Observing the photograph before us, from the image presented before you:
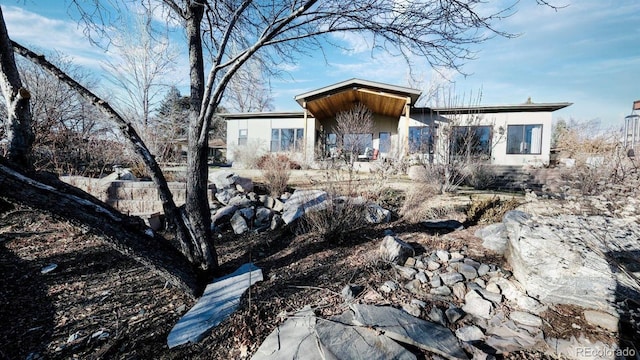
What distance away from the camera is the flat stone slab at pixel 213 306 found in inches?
84.0

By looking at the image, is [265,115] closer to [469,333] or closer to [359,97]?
[359,97]

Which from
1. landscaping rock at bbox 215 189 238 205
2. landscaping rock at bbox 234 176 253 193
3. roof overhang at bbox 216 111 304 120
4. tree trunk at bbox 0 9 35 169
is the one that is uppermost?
roof overhang at bbox 216 111 304 120

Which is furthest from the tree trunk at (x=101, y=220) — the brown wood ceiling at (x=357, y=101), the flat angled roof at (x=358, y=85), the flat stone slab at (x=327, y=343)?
the brown wood ceiling at (x=357, y=101)

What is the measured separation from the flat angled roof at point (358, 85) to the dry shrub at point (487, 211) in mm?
7560

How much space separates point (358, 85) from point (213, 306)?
11.5 metres

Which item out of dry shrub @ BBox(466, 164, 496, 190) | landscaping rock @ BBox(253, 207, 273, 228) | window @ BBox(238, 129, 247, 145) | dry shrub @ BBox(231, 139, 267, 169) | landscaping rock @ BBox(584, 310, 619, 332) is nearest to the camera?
landscaping rock @ BBox(584, 310, 619, 332)

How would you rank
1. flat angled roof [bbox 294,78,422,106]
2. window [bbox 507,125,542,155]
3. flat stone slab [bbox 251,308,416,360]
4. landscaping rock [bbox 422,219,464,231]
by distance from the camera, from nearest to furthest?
1. flat stone slab [bbox 251,308,416,360]
2. landscaping rock [bbox 422,219,464,231]
3. flat angled roof [bbox 294,78,422,106]
4. window [bbox 507,125,542,155]

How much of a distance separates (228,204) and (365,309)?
4396mm

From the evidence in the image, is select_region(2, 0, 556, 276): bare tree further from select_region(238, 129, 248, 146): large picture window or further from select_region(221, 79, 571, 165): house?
select_region(238, 129, 248, 146): large picture window

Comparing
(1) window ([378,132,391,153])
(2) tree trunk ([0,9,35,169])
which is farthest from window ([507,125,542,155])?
(2) tree trunk ([0,9,35,169])

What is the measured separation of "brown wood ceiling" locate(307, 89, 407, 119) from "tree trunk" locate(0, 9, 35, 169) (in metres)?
11.2

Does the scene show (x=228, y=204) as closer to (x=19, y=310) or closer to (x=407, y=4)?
(x=19, y=310)

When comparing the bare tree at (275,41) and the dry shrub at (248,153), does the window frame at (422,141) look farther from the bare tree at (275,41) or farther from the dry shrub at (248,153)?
the dry shrub at (248,153)

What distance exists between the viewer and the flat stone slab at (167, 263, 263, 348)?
213 centimetres
